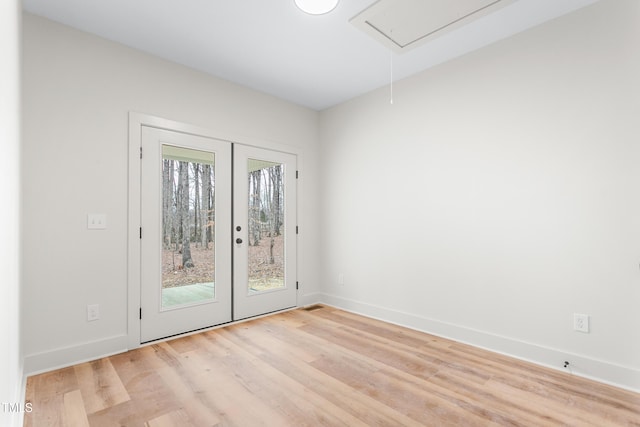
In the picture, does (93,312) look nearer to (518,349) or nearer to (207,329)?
(207,329)

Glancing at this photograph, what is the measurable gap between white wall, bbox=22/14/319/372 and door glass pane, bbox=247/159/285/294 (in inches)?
47.3

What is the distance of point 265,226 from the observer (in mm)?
3906

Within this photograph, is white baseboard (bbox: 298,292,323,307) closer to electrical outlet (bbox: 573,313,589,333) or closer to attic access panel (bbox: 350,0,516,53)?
electrical outlet (bbox: 573,313,589,333)

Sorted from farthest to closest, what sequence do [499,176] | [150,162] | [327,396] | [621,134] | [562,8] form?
[150,162] → [499,176] → [562,8] → [621,134] → [327,396]

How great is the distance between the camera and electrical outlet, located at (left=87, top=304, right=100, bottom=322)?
259 centimetres

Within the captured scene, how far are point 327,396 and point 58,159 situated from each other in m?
2.65

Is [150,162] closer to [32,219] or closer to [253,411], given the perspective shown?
[32,219]

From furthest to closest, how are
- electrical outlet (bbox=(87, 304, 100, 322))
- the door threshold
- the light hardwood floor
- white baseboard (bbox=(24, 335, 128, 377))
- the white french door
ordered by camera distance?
the white french door < the door threshold < electrical outlet (bbox=(87, 304, 100, 322)) < white baseboard (bbox=(24, 335, 128, 377)) < the light hardwood floor

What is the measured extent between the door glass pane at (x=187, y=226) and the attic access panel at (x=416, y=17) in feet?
6.60

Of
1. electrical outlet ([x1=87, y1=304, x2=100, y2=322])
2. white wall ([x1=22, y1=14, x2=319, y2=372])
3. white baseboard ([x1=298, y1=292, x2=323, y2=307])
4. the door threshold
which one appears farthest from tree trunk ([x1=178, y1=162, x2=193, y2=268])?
white baseboard ([x1=298, y1=292, x2=323, y2=307])

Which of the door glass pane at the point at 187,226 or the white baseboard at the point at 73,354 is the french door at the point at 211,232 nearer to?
the door glass pane at the point at 187,226

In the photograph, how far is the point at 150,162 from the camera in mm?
2961

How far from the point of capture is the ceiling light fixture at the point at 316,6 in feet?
7.34

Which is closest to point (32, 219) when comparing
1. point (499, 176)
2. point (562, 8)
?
point (499, 176)
